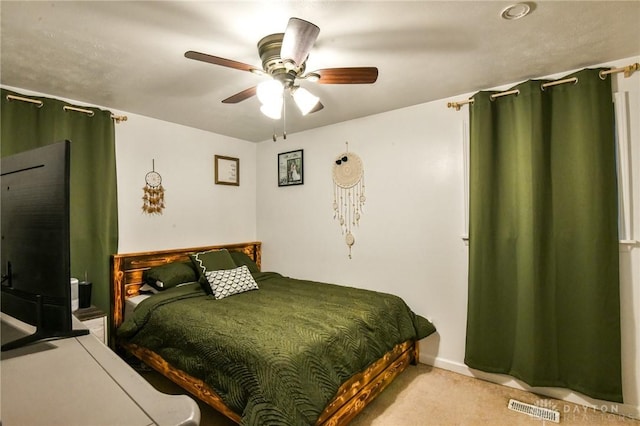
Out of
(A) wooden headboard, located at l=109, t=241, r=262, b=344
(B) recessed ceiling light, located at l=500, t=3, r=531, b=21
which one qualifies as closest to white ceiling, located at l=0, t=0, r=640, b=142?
(B) recessed ceiling light, located at l=500, t=3, r=531, b=21

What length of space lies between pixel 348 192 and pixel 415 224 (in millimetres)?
803

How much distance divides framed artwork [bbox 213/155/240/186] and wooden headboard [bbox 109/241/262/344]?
95 cm

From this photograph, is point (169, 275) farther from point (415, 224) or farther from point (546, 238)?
point (546, 238)

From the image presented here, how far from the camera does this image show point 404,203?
3068mm

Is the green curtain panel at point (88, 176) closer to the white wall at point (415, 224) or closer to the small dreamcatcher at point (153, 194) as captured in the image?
the small dreamcatcher at point (153, 194)

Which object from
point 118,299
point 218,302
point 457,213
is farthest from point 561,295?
point 118,299

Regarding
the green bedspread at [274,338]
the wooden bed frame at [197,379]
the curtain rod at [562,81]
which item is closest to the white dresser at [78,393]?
the green bedspread at [274,338]

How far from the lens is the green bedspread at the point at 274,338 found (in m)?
1.61

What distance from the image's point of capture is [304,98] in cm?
192

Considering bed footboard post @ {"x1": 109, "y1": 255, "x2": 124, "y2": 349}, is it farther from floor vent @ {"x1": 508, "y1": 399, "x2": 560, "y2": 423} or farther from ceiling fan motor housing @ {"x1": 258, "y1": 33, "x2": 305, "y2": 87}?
floor vent @ {"x1": 508, "y1": 399, "x2": 560, "y2": 423}

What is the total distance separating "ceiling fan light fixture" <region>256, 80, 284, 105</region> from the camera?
1750 mm

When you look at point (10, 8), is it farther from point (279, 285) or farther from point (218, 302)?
point (279, 285)

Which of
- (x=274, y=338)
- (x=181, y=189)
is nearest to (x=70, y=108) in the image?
(x=181, y=189)

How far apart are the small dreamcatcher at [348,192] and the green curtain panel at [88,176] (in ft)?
7.14
